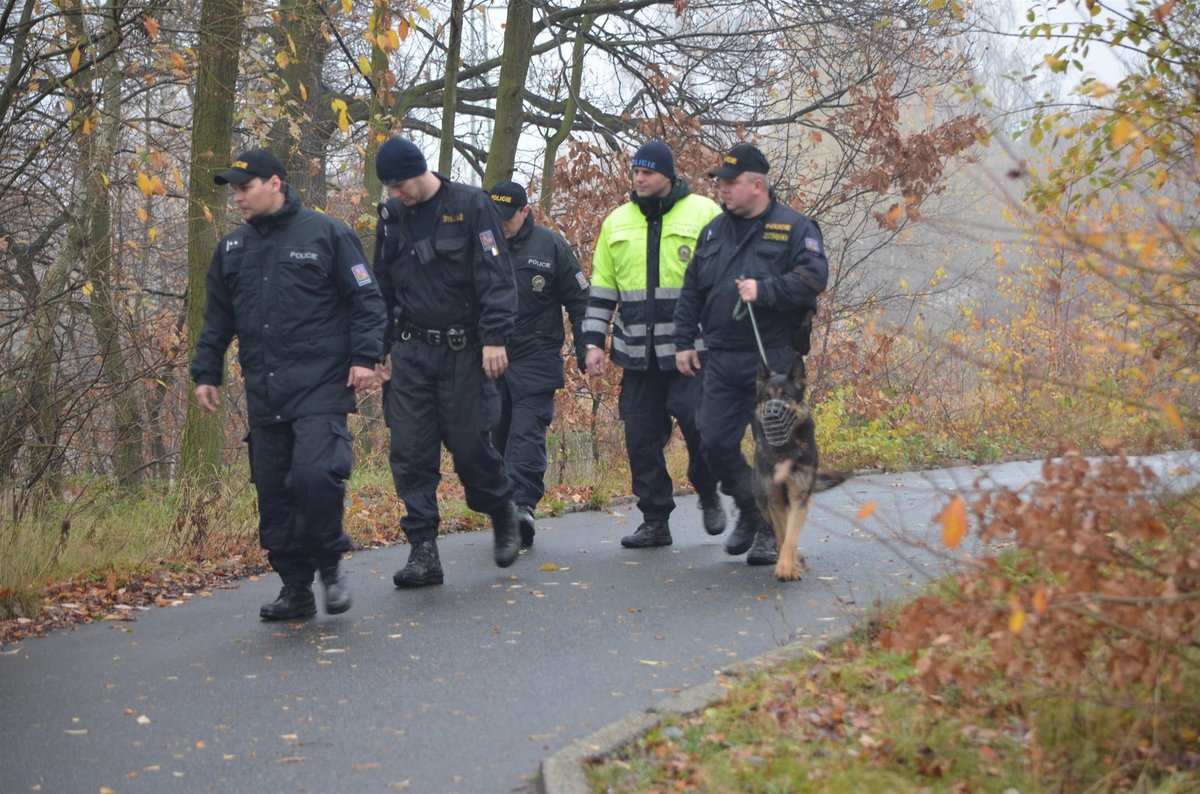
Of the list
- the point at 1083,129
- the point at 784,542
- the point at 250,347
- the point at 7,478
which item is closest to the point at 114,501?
the point at 7,478

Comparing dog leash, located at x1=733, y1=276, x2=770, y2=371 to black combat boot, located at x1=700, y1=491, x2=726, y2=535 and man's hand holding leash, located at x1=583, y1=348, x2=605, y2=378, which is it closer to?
man's hand holding leash, located at x1=583, y1=348, x2=605, y2=378

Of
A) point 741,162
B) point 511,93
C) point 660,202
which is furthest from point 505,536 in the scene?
point 511,93

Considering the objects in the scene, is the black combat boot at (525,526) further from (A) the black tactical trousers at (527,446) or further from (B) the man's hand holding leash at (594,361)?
(B) the man's hand holding leash at (594,361)

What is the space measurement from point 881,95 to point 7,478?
1016cm

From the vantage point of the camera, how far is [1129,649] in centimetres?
366

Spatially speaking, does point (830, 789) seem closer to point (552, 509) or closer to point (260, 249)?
point (260, 249)

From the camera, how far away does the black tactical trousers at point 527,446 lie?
29.8 ft

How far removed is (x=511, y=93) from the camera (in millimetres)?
14727

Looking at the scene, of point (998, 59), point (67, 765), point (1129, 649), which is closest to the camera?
point (1129, 649)

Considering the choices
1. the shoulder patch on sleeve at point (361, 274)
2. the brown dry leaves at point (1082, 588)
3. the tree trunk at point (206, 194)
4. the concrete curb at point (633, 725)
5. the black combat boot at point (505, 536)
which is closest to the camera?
the brown dry leaves at point (1082, 588)

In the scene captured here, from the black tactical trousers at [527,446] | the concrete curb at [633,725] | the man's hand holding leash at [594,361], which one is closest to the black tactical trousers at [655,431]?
the man's hand holding leash at [594,361]

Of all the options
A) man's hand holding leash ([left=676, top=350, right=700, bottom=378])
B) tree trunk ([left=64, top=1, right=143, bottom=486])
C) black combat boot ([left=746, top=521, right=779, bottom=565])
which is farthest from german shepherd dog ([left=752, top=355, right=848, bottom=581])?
tree trunk ([left=64, top=1, right=143, bottom=486])

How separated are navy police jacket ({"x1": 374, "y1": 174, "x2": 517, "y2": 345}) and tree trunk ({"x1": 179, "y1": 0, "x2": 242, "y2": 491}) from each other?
115 inches

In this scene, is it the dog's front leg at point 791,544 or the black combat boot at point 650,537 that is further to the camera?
the black combat boot at point 650,537
